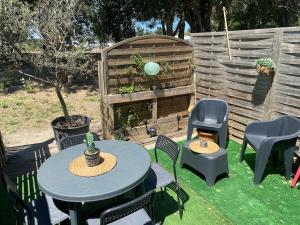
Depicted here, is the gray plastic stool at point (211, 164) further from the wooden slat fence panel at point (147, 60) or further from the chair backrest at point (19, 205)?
the chair backrest at point (19, 205)

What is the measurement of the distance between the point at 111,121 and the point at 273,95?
123 inches

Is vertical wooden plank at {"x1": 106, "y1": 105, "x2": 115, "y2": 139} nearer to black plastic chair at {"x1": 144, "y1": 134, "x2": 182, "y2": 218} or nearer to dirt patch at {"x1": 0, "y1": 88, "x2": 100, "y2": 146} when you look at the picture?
dirt patch at {"x1": 0, "y1": 88, "x2": 100, "y2": 146}

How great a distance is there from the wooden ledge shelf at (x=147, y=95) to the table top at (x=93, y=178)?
215 centimetres

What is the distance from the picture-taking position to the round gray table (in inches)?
102

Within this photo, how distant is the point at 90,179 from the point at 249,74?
12.8 ft

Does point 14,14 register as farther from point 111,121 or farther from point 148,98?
point 148,98

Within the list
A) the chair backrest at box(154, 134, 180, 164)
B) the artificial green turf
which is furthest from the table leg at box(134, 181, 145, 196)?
the artificial green turf

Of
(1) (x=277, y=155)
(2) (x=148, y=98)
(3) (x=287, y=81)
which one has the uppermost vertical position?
(3) (x=287, y=81)

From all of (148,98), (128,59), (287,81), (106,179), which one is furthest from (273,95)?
(106,179)

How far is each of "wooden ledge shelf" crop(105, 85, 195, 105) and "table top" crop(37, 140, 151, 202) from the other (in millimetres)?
2145

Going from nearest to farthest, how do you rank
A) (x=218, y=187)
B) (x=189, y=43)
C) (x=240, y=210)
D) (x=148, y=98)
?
(x=240, y=210) < (x=218, y=187) < (x=148, y=98) < (x=189, y=43)

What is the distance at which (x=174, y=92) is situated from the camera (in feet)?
20.8

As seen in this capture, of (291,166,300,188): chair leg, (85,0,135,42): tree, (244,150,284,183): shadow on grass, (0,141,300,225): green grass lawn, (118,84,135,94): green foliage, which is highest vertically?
(85,0,135,42): tree

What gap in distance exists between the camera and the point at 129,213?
7.98 feet
